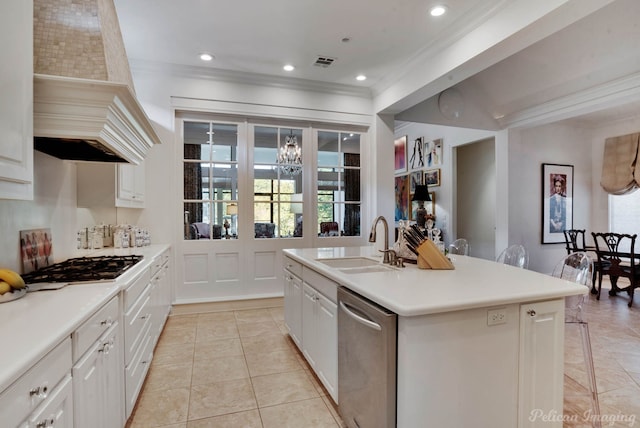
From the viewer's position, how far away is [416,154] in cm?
727

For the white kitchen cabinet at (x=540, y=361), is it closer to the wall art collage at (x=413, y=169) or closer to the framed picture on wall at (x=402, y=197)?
the wall art collage at (x=413, y=169)

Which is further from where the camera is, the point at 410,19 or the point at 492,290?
the point at 410,19

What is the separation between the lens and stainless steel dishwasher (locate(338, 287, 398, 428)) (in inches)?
55.0

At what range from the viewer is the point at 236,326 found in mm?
3611

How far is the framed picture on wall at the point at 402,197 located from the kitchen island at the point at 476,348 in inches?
232

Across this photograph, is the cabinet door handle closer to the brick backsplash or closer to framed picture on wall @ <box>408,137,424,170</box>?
the brick backsplash

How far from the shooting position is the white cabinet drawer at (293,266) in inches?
107

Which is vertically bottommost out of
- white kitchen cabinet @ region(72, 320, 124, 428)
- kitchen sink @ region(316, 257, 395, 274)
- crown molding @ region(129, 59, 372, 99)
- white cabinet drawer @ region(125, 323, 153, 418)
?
white cabinet drawer @ region(125, 323, 153, 418)

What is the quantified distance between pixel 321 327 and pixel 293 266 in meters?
0.80

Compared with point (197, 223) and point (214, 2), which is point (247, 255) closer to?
point (197, 223)

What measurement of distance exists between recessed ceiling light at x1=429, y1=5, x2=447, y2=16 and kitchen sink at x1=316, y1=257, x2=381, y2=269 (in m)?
2.18

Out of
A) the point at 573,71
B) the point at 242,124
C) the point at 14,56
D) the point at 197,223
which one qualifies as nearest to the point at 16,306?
the point at 14,56

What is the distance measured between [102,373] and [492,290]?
1.84 metres

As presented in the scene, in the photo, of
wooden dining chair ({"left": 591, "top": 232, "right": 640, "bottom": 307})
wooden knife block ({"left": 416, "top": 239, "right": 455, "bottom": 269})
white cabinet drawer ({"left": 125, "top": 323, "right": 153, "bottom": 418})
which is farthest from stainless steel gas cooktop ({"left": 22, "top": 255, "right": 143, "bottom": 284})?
wooden dining chair ({"left": 591, "top": 232, "right": 640, "bottom": 307})
